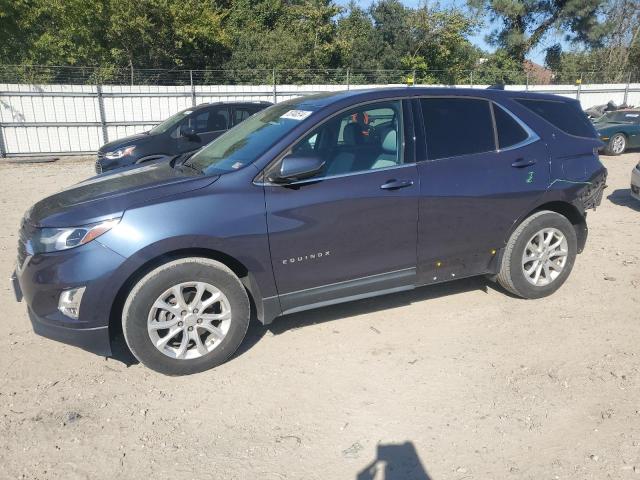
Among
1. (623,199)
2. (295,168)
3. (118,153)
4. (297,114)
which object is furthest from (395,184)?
(118,153)

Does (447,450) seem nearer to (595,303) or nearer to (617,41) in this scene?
(595,303)

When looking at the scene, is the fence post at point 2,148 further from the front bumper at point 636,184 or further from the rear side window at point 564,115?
the front bumper at point 636,184

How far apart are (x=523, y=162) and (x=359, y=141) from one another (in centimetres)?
146

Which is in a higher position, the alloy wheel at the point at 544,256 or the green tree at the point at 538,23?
the green tree at the point at 538,23

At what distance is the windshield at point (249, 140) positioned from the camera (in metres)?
3.78

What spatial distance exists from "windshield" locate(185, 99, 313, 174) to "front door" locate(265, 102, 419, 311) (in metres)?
0.25

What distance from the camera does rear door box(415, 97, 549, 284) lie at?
4086 mm

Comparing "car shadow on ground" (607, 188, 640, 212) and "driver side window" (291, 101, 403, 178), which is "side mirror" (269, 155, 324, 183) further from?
"car shadow on ground" (607, 188, 640, 212)

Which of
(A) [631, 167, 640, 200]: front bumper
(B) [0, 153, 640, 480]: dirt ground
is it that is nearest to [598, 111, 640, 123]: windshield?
(A) [631, 167, 640, 200]: front bumper

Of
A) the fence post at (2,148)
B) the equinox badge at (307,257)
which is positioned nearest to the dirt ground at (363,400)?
the equinox badge at (307,257)

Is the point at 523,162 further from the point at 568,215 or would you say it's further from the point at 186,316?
the point at 186,316

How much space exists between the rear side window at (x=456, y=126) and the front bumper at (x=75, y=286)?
248 cm

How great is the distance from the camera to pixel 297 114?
4.01m

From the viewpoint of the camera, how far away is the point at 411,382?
3.49 m
